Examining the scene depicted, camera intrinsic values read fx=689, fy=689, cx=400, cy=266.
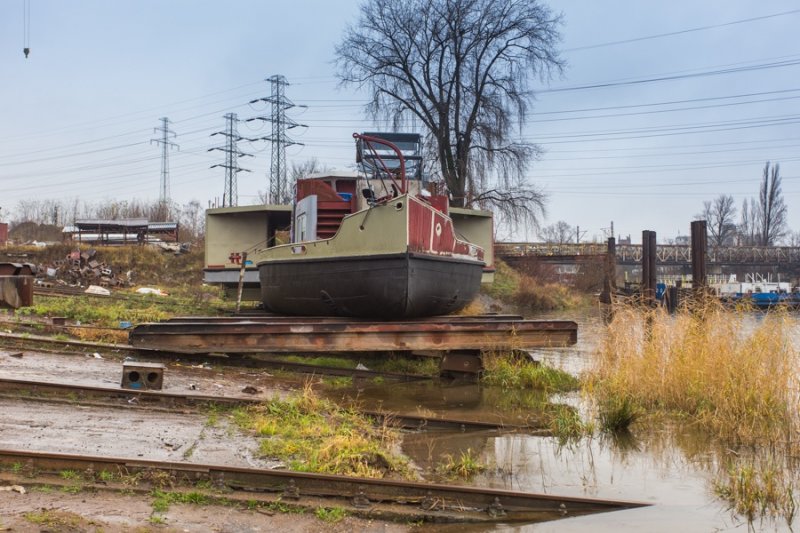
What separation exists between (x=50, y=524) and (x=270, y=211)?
13471 mm

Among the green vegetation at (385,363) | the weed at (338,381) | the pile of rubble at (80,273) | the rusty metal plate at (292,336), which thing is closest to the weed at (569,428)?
the rusty metal plate at (292,336)

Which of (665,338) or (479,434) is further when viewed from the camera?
(665,338)

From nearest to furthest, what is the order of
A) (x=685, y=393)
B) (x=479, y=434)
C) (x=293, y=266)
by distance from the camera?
(x=479, y=434)
(x=685, y=393)
(x=293, y=266)

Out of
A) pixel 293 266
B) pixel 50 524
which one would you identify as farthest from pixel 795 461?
pixel 293 266

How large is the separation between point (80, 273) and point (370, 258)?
67.6ft

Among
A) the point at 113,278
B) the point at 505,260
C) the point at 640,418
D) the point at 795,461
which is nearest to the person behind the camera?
the point at 795,461

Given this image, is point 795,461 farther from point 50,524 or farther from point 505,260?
point 505,260

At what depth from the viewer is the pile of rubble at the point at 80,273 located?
25.9 metres

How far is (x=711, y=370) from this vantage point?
7.16 metres

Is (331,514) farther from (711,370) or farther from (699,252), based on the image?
(699,252)

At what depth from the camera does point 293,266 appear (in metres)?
11.0

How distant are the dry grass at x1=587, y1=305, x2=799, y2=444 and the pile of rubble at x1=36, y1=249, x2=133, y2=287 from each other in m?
22.2

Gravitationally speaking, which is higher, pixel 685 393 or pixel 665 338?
pixel 665 338

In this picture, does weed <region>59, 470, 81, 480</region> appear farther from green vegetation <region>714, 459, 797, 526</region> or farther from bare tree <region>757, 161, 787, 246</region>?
bare tree <region>757, 161, 787, 246</region>
